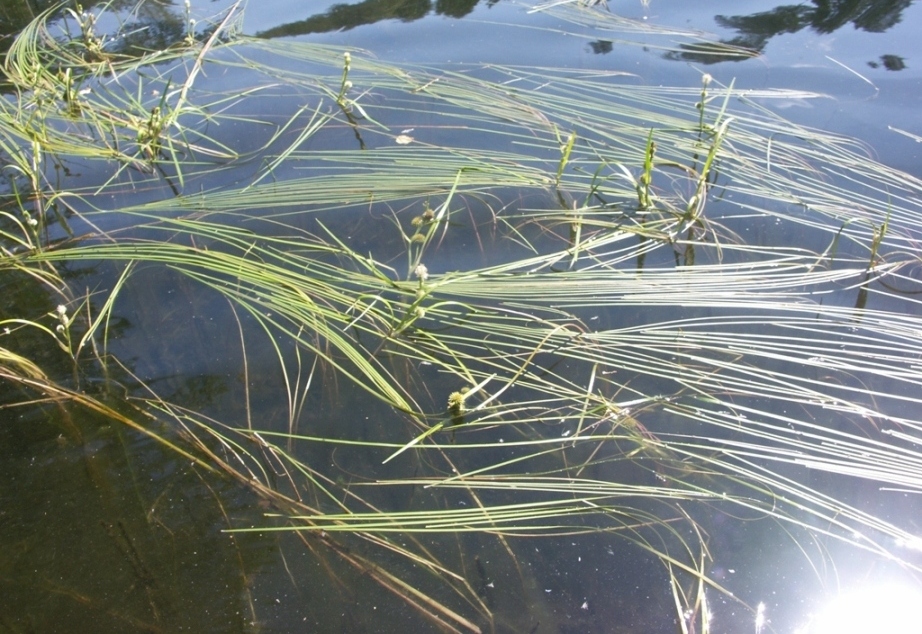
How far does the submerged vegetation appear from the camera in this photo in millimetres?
1480

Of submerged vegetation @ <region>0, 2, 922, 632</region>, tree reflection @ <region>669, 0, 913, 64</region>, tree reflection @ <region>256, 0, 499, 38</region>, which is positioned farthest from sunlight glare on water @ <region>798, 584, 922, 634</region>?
tree reflection @ <region>256, 0, 499, 38</region>

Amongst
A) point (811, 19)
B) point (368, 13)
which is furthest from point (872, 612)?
point (368, 13)

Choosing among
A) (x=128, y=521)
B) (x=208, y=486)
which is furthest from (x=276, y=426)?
(x=128, y=521)

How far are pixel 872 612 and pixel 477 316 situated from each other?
3.70ft

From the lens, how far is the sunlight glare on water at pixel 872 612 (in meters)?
1.29

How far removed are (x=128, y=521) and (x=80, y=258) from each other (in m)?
1.02

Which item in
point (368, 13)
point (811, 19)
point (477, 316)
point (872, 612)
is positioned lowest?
point (872, 612)

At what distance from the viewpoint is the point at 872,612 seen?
1.31m

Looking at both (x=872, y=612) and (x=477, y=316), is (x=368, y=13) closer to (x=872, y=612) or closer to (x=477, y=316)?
(x=477, y=316)

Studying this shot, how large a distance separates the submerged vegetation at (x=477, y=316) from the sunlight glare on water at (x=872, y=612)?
96 mm

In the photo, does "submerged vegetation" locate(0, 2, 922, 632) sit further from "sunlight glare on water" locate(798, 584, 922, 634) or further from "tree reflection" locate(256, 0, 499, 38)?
"tree reflection" locate(256, 0, 499, 38)

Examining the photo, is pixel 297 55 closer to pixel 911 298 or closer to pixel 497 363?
pixel 497 363

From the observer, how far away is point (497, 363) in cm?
181

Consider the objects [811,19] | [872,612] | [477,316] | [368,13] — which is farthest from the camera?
[368,13]
